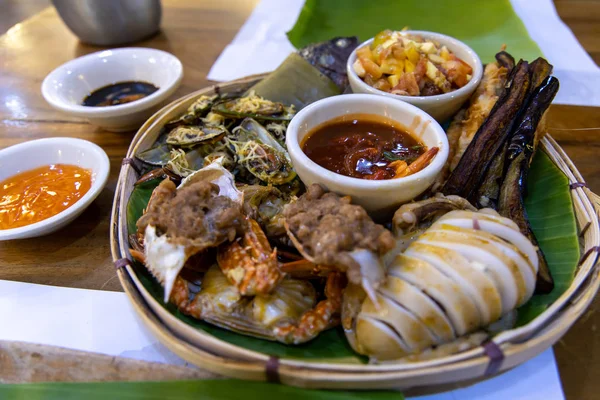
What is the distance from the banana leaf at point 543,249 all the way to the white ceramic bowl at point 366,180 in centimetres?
68

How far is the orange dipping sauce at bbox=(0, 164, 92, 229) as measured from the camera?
7.80 feet

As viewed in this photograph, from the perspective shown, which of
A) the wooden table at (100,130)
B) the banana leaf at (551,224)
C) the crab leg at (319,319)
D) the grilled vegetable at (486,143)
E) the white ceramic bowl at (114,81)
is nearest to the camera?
the crab leg at (319,319)

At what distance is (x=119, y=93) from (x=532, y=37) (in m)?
4.41

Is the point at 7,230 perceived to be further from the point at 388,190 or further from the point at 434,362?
the point at 434,362

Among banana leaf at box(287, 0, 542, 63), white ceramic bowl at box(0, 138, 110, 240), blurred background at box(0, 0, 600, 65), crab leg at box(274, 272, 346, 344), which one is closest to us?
crab leg at box(274, 272, 346, 344)

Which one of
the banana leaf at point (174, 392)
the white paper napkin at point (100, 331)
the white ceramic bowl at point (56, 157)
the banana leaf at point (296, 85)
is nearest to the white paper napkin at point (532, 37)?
the banana leaf at point (296, 85)

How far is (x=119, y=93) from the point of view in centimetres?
347

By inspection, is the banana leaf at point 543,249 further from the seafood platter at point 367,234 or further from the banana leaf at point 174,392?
the banana leaf at point 174,392

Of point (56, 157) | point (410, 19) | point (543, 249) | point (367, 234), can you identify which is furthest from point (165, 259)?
point (410, 19)

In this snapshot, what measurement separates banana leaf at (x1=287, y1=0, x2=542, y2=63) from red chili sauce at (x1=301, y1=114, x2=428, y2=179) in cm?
206

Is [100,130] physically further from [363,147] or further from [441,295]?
[441,295]

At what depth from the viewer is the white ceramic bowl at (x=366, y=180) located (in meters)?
1.92

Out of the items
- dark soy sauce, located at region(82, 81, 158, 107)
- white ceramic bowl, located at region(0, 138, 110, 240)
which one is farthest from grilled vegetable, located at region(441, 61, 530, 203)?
dark soy sauce, located at region(82, 81, 158, 107)

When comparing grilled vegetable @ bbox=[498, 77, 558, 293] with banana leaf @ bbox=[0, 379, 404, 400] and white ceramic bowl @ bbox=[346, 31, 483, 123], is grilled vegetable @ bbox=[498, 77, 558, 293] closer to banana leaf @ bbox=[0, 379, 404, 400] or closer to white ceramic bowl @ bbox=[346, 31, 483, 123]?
white ceramic bowl @ bbox=[346, 31, 483, 123]
